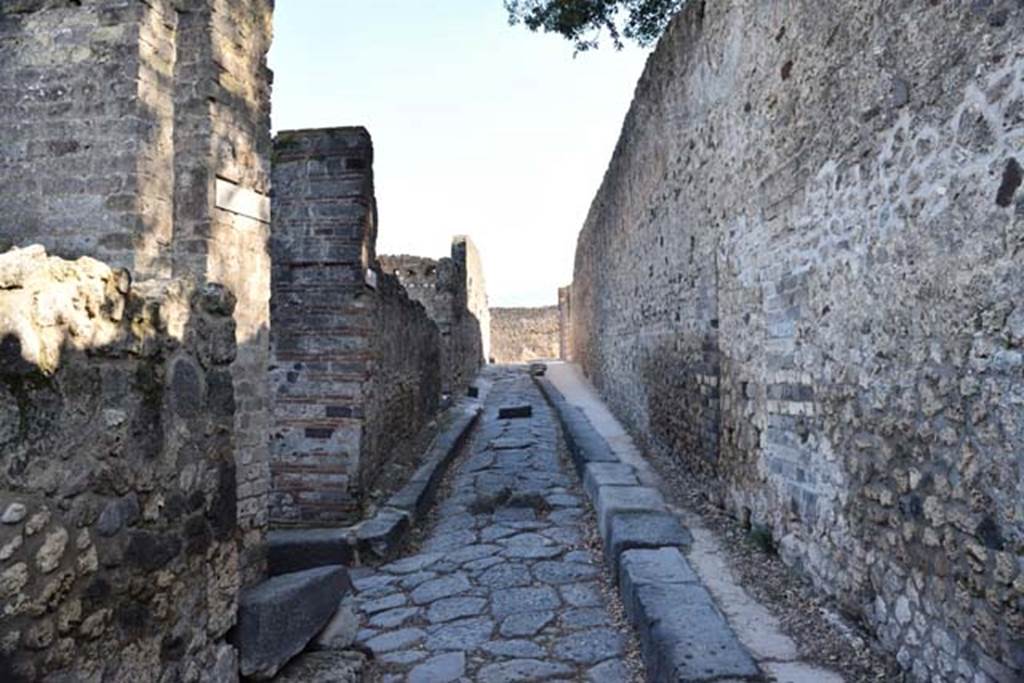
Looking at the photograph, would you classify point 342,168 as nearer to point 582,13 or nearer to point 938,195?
point 938,195

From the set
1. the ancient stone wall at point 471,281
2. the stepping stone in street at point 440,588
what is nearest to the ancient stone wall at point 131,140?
the stepping stone in street at point 440,588

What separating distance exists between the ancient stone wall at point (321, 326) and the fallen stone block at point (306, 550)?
17.7 inches

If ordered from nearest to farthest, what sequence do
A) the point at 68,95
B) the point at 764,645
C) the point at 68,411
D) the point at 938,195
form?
the point at 68,411, the point at 938,195, the point at 764,645, the point at 68,95

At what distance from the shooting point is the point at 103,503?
6.30 feet

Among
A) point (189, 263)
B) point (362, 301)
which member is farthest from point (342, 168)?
point (189, 263)

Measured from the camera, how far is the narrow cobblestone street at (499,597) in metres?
3.38

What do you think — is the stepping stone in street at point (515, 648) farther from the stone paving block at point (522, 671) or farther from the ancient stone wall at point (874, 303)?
the ancient stone wall at point (874, 303)

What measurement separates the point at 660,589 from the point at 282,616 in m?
1.75

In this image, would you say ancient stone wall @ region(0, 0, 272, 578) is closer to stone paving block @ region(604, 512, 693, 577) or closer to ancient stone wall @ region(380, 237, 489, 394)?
stone paving block @ region(604, 512, 693, 577)

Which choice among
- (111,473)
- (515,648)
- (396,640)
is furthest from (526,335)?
(111,473)

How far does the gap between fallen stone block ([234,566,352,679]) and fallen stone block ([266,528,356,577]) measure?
3.62 ft

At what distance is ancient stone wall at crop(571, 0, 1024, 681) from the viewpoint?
2236 mm

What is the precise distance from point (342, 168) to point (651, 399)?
173 inches

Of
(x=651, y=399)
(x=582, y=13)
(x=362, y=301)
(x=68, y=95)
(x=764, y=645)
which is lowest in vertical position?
(x=764, y=645)
